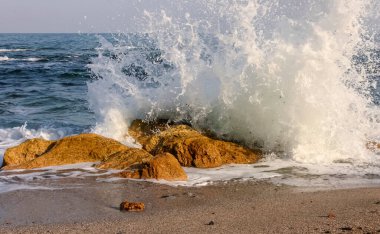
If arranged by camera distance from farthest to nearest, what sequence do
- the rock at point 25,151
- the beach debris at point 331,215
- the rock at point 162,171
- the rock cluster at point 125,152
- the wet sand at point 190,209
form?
the rock at point 25,151, the rock cluster at point 125,152, the rock at point 162,171, the beach debris at point 331,215, the wet sand at point 190,209

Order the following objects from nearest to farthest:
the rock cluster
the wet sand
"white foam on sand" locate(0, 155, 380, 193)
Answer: the wet sand
"white foam on sand" locate(0, 155, 380, 193)
the rock cluster

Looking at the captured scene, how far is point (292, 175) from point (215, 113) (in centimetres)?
190

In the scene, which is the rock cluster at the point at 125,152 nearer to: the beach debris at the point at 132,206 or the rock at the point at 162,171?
the rock at the point at 162,171

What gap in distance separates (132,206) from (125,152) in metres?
1.82

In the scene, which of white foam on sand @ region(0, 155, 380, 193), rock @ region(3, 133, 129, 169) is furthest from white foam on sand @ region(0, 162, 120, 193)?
rock @ region(3, 133, 129, 169)

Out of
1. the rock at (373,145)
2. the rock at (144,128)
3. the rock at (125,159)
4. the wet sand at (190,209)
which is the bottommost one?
the wet sand at (190,209)

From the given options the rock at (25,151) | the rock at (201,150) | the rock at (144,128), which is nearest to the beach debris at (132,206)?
the rock at (201,150)

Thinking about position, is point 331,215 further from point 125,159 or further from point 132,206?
point 125,159

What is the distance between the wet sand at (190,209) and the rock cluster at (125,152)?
713 millimetres

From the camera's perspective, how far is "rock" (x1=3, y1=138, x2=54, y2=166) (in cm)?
578

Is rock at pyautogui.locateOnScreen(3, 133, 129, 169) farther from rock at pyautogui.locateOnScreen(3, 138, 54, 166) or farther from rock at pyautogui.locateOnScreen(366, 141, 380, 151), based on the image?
rock at pyautogui.locateOnScreen(366, 141, 380, 151)

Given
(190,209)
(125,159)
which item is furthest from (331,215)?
(125,159)

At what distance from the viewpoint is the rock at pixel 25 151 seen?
19.0ft

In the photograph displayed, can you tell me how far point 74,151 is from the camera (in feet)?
19.1
